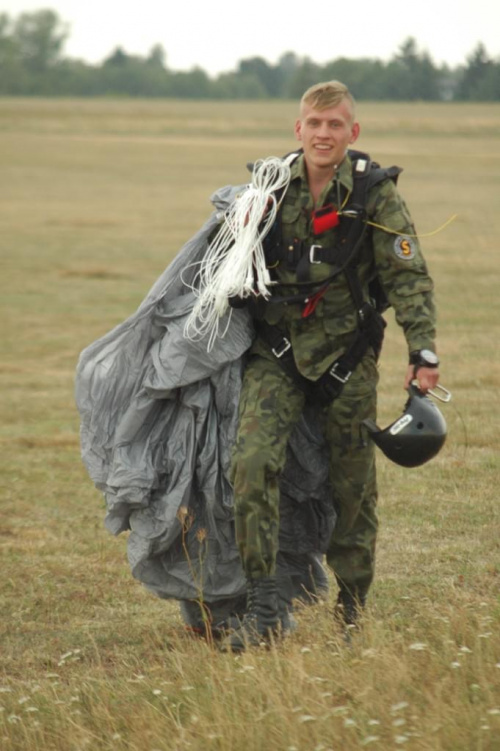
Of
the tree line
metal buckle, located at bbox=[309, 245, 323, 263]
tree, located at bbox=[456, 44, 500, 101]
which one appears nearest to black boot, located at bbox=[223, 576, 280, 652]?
metal buckle, located at bbox=[309, 245, 323, 263]

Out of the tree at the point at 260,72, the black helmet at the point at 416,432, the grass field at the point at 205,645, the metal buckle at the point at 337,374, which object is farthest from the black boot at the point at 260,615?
the tree at the point at 260,72

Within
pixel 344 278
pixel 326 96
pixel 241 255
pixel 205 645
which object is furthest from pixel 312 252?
pixel 205 645

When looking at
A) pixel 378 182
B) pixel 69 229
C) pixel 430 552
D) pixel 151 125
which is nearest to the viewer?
pixel 378 182

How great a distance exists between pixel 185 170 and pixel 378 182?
37170 millimetres

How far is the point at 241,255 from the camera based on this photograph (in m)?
4.70

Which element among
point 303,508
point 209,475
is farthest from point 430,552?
point 209,475

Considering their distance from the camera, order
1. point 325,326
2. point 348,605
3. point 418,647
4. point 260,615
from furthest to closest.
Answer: point 348,605, point 325,326, point 260,615, point 418,647

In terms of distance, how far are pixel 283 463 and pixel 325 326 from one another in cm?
53

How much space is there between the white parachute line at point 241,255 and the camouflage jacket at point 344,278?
77 mm

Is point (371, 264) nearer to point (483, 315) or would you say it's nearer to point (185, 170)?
point (483, 315)

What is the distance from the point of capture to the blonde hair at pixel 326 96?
4.67 meters

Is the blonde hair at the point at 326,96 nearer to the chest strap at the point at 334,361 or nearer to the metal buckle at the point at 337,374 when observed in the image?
the chest strap at the point at 334,361

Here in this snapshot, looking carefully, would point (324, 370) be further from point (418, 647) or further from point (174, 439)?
point (418, 647)

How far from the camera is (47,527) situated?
22.9ft
